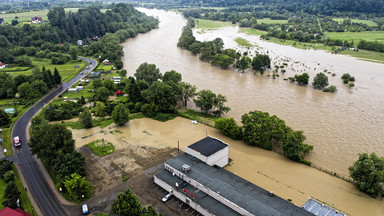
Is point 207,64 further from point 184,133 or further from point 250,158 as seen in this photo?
point 250,158

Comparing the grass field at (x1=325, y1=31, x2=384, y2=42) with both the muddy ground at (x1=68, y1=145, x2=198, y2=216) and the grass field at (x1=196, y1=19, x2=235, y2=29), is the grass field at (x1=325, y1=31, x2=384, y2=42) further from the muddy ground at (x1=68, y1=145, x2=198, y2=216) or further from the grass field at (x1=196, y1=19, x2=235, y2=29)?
the muddy ground at (x1=68, y1=145, x2=198, y2=216)

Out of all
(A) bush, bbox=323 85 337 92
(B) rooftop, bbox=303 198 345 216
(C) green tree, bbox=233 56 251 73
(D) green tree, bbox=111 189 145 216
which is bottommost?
(B) rooftop, bbox=303 198 345 216

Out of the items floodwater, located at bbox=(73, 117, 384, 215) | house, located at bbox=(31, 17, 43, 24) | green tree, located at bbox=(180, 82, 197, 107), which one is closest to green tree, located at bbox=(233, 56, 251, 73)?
green tree, located at bbox=(180, 82, 197, 107)

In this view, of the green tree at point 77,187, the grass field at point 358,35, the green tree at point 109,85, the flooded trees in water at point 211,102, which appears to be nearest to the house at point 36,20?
the green tree at point 109,85

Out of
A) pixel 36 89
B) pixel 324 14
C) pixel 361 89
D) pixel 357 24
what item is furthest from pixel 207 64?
pixel 324 14

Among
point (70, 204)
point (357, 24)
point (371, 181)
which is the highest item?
point (357, 24)

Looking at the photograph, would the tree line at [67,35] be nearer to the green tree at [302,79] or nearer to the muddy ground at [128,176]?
the muddy ground at [128,176]
